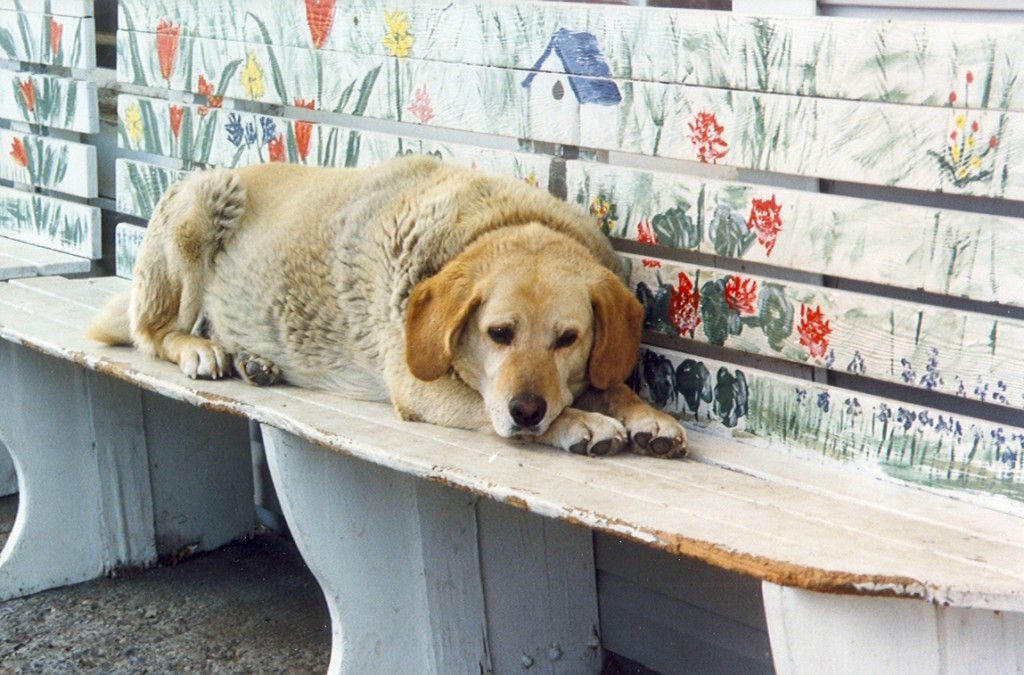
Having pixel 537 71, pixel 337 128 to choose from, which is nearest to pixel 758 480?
pixel 537 71

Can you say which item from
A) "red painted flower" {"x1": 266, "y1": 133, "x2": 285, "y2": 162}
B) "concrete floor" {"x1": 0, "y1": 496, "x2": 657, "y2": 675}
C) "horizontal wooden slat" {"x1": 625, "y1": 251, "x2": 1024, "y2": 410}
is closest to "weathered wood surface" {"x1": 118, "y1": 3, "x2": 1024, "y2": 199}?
"red painted flower" {"x1": 266, "y1": 133, "x2": 285, "y2": 162}

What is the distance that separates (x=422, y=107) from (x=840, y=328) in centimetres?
146

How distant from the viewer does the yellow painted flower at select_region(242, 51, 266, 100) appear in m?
4.25

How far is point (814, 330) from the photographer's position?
2836 millimetres

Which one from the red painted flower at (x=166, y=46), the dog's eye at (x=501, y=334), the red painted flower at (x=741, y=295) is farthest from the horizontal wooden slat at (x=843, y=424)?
the red painted flower at (x=166, y=46)

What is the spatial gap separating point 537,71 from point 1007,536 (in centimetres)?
165

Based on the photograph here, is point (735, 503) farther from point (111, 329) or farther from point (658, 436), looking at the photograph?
point (111, 329)

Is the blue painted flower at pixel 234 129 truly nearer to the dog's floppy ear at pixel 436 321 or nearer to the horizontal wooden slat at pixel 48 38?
the horizontal wooden slat at pixel 48 38

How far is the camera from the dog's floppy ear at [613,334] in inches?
119

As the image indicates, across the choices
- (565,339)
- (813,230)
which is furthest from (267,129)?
(813,230)

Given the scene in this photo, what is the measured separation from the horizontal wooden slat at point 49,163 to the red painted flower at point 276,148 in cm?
109

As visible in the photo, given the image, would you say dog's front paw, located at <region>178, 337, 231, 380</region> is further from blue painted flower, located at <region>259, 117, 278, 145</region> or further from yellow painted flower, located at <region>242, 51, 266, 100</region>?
yellow painted flower, located at <region>242, 51, 266, 100</region>

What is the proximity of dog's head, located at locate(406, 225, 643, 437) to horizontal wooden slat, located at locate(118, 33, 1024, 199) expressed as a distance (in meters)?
0.34

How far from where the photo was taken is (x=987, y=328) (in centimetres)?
250
